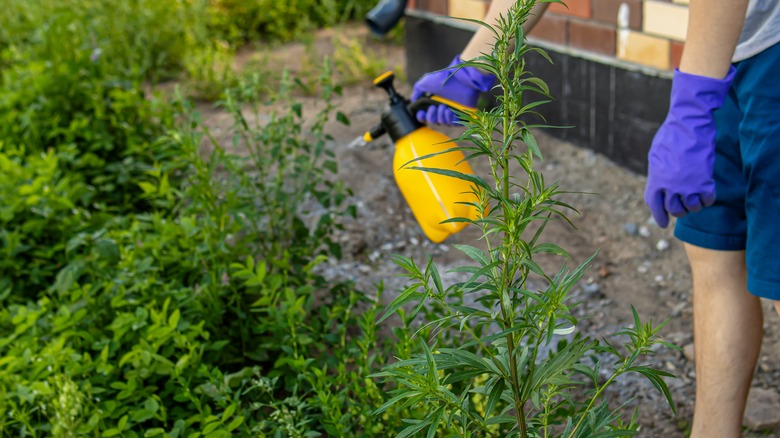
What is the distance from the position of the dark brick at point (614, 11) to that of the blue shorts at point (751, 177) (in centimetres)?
175

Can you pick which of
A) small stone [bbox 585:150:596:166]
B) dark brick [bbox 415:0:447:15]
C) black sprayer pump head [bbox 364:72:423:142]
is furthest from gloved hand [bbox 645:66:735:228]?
dark brick [bbox 415:0:447:15]

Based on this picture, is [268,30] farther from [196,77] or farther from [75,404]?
[75,404]

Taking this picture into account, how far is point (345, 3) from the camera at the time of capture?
688 centimetres

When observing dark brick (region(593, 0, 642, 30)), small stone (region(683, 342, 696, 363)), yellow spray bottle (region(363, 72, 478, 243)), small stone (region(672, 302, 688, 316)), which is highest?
yellow spray bottle (region(363, 72, 478, 243))

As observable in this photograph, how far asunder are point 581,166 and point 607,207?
347mm

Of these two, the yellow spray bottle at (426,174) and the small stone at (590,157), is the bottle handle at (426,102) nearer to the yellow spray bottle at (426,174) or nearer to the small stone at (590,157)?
the yellow spray bottle at (426,174)

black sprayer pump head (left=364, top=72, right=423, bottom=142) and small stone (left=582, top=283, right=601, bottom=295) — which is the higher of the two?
black sprayer pump head (left=364, top=72, right=423, bottom=142)

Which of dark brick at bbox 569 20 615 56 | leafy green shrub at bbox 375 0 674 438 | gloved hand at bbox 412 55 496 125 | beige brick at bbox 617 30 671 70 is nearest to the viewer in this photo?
leafy green shrub at bbox 375 0 674 438

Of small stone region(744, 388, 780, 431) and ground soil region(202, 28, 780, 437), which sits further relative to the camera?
ground soil region(202, 28, 780, 437)

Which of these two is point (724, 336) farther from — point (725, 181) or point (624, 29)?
point (624, 29)

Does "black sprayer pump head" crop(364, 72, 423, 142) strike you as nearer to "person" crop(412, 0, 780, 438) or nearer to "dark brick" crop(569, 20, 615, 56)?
"person" crop(412, 0, 780, 438)

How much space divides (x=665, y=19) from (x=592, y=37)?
17.0 inches

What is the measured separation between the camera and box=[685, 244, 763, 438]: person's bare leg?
6.31 ft

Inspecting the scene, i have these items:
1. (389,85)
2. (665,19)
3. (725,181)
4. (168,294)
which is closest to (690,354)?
(725,181)
